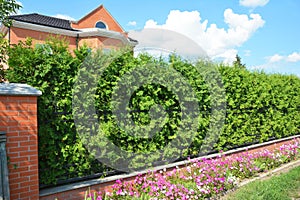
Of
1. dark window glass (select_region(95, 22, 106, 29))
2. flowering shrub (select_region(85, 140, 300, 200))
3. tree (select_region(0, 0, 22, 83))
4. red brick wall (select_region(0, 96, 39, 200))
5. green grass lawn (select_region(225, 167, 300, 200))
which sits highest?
dark window glass (select_region(95, 22, 106, 29))

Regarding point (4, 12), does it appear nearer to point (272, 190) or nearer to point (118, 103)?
point (118, 103)

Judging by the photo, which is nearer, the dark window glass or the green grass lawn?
the green grass lawn

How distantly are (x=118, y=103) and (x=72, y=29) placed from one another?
1650cm

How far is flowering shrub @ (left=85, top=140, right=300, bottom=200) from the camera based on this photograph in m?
4.04

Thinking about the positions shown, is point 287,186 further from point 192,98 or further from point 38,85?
point 38,85

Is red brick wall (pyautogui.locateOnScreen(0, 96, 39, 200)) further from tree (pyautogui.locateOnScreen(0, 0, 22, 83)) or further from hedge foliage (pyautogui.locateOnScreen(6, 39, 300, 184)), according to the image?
tree (pyautogui.locateOnScreen(0, 0, 22, 83))

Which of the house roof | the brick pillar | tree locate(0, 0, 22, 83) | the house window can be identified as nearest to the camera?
the brick pillar

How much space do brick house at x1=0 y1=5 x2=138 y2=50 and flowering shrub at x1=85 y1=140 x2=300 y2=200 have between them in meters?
10.2

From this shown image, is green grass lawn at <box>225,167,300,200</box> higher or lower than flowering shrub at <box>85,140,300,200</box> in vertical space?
lower

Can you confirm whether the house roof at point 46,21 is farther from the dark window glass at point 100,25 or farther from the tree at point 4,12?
the tree at point 4,12

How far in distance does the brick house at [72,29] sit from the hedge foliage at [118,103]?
9.06m

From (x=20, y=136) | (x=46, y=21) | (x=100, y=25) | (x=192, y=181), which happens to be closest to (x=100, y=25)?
(x=100, y=25)

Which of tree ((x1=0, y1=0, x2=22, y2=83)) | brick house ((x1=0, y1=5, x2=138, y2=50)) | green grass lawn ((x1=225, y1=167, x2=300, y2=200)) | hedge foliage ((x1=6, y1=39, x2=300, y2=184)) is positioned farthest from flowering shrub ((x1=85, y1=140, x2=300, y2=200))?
brick house ((x1=0, y1=5, x2=138, y2=50))

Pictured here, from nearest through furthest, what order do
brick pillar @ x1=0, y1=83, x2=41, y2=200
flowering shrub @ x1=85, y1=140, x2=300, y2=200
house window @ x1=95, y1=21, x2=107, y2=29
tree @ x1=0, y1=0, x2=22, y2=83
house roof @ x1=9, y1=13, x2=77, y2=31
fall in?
brick pillar @ x1=0, y1=83, x2=41, y2=200 < tree @ x1=0, y1=0, x2=22, y2=83 < flowering shrub @ x1=85, y1=140, x2=300, y2=200 < house roof @ x1=9, y1=13, x2=77, y2=31 < house window @ x1=95, y1=21, x2=107, y2=29
